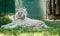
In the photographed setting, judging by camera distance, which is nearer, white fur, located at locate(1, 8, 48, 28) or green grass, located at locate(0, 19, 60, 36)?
green grass, located at locate(0, 19, 60, 36)

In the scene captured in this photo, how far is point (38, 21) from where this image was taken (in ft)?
20.4

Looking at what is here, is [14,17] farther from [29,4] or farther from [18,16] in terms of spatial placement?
[29,4]

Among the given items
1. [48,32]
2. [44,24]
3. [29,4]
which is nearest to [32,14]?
[29,4]

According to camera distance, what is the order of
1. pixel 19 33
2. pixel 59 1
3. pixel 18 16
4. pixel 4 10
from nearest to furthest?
1. pixel 19 33
2. pixel 18 16
3. pixel 4 10
4. pixel 59 1

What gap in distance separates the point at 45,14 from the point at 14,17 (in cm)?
111

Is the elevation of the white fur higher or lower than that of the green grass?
higher

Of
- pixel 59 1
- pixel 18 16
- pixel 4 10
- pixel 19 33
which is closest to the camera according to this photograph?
pixel 19 33

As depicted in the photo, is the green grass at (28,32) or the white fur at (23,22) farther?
the white fur at (23,22)

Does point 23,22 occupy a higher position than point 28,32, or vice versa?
point 23,22

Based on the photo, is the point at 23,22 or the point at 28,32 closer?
the point at 28,32

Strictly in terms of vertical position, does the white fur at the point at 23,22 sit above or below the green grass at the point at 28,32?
above

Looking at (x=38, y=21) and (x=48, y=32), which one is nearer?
(x=48, y=32)

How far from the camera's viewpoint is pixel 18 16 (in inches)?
242

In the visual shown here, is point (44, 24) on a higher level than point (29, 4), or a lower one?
lower
